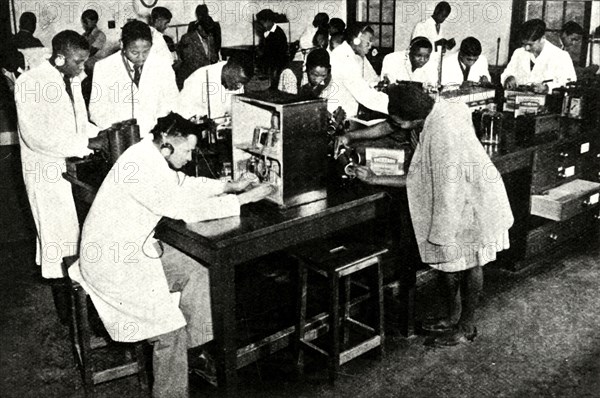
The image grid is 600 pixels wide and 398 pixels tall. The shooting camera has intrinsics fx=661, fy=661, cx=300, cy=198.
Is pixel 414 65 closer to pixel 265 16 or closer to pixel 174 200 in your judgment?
pixel 265 16

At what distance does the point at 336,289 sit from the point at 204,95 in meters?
2.30

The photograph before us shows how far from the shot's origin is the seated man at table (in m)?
2.86

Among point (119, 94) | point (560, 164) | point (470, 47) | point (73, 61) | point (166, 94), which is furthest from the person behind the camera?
point (470, 47)

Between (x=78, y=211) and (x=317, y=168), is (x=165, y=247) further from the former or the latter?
(x=78, y=211)

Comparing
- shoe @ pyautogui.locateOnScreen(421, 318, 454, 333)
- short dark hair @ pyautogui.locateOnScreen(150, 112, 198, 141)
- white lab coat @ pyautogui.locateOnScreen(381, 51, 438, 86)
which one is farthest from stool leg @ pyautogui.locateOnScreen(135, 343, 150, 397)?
white lab coat @ pyautogui.locateOnScreen(381, 51, 438, 86)

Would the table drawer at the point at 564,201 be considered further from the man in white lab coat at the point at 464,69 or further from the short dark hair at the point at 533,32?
the short dark hair at the point at 533,32

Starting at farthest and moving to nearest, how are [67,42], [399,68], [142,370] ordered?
[399,68] < [67,42] < [142,370]

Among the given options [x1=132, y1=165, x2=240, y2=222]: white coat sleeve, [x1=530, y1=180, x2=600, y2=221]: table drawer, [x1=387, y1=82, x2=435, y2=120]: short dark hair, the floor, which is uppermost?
[x1=387, y1=82, x2=435, y2=120]: short dark hair

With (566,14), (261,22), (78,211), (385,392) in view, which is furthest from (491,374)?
(261,22)

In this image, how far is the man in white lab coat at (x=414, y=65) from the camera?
6.22 m

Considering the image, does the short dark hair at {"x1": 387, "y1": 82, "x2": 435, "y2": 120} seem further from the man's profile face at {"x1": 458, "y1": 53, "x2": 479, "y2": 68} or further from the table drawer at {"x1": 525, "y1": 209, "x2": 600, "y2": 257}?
the man's profile face at {"x1": 458, "y1": 53, "x2": 479, "y2": 68}

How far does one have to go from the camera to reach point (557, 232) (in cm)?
479

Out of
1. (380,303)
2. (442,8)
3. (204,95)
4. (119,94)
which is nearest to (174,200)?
(380,303)

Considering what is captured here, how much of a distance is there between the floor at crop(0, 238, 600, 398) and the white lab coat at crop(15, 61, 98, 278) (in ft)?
1.20
